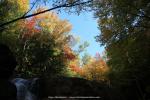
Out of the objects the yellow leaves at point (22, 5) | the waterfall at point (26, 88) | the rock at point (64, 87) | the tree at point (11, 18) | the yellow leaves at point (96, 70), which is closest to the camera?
the waterfall at point (26, 88)

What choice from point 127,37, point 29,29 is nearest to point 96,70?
point 29,29

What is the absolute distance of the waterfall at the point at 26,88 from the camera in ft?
73.2

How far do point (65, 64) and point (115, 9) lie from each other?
22.6 meters

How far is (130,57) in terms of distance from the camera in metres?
24.7

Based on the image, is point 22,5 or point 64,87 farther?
point 22,5

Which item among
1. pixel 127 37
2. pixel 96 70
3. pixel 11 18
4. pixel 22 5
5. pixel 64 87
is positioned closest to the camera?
pixel 127 37

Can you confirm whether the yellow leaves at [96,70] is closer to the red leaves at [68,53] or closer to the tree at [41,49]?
the red leaves at [68,53]

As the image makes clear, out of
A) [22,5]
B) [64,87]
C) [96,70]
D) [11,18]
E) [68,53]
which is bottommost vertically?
[64,87]

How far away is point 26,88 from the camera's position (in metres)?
22.9

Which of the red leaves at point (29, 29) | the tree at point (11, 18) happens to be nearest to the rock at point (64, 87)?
the tree at point (11, 18)

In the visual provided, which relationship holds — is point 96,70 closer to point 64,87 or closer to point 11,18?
point 11,18

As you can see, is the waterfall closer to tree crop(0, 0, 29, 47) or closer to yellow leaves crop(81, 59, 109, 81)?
tree crop(0, 0, 29, 47)

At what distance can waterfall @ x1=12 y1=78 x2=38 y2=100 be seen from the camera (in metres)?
22.3

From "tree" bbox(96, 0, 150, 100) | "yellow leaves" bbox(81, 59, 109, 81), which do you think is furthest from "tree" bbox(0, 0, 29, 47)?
"yellow leaves" bbox(81, 59, 109, 81)
